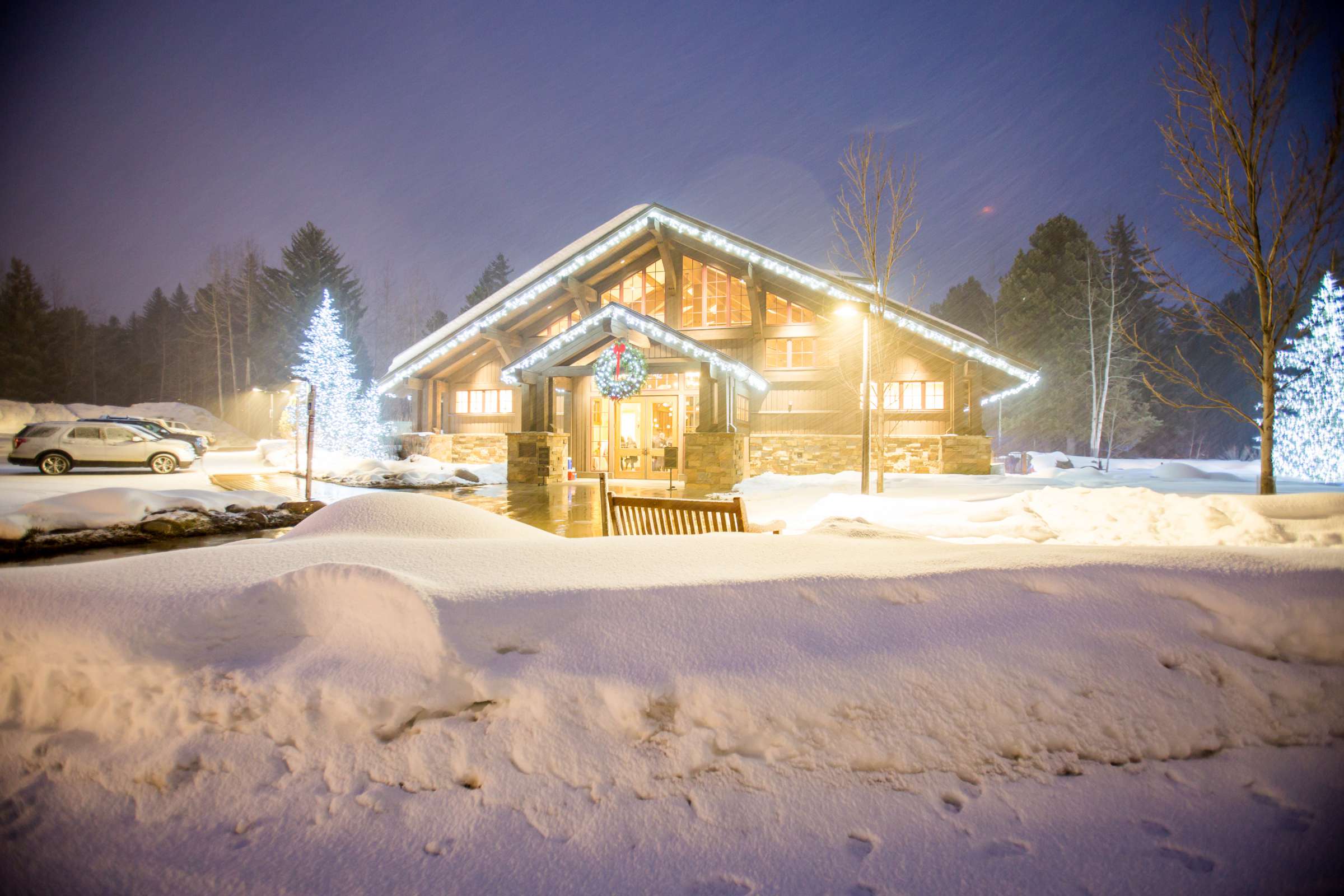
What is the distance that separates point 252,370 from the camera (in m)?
44.7

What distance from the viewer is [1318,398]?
15.2m

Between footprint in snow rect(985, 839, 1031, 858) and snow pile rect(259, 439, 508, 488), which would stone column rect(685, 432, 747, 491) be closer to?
snow pile rect(259, 439, 508, 488)

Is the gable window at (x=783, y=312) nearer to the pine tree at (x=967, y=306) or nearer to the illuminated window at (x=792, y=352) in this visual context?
the illuminated window at (x=792, y=352)

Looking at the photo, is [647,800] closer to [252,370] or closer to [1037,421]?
[1037,421]

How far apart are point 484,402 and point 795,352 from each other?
38.9ft

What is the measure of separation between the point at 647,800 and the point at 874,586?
1146 millimetres

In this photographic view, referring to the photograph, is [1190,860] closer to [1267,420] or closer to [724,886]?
[724,886]

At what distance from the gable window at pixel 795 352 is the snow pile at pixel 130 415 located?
36.1 m

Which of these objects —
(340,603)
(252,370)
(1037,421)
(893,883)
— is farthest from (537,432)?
(252,370)

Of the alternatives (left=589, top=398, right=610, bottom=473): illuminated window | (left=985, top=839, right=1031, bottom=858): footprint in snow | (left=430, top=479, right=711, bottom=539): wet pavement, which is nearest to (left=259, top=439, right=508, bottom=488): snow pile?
(left=430, top=479, right=711, bottom=539): wet pavement

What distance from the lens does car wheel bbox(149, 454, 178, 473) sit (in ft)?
56.1

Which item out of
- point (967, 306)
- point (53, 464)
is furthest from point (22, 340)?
point (967, 306)

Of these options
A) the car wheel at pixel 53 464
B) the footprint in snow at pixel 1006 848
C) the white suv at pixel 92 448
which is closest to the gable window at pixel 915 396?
the footprint in snow at pixel 1006 848

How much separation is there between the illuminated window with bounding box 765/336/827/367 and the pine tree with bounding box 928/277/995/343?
3382 centimetres
